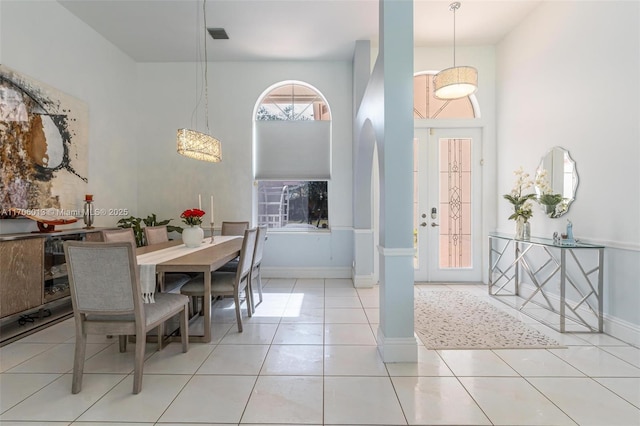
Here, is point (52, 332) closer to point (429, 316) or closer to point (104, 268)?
point (104, 268)

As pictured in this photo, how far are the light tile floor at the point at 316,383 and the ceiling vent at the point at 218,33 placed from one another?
3.84 meters

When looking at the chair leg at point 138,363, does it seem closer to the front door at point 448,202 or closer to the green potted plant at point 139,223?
the green potted plant at point 139,223

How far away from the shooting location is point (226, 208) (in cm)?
536

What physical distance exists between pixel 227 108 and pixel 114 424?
15.2 ft

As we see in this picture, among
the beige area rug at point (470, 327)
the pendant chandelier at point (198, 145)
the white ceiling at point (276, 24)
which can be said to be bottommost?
the beige area rug at point (470, 327)

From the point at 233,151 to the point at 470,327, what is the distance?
13.9 ft

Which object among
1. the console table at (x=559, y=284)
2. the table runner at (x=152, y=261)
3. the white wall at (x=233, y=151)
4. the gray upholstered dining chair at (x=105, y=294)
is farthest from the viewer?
the white wall at (x=233, y=151)

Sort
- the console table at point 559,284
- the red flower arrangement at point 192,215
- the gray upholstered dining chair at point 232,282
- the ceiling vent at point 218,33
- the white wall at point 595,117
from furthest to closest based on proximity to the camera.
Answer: the ceiling vent at point 218,33 < the red flower arrangement at point 192,215 < the console table at point 559,284 < the gray upholstered dining chair at point 232,282 < the white wall at point 595,117

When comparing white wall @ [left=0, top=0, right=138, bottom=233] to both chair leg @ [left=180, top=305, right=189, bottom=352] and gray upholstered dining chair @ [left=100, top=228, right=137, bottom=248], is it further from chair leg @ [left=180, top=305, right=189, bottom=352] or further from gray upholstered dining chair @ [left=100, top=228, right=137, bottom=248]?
chair leg @ [left=180, top=305, right=189, bottom=352]

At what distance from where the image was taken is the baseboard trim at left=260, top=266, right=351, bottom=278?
5.35 metres

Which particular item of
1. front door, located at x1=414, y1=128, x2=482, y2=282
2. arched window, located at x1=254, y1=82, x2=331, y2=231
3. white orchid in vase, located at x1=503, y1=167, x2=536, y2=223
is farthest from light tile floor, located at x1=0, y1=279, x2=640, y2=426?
arched window, located at x1=254, y1=82, x2=331, y2=231

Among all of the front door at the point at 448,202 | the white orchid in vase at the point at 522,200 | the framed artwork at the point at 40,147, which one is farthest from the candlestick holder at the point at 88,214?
the white orchid in vase at the point at 522,200

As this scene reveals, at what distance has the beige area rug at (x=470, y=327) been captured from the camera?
2.76 meters

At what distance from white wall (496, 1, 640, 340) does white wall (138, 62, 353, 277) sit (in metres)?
2.56
